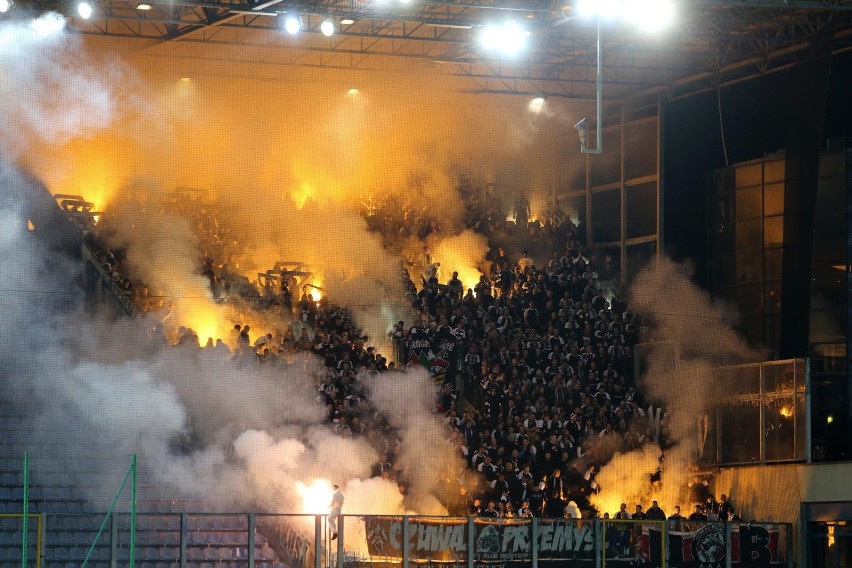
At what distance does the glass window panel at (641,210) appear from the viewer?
109 feet

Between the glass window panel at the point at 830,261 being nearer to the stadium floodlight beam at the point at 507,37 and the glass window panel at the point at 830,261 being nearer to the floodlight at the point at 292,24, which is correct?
the stadium floodlight beam at the point at 507,37

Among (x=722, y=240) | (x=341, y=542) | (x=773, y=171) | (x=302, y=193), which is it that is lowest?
(x=341, y=542)

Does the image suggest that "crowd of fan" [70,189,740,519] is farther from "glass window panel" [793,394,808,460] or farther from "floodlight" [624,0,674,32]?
"floodlight" [624,0,674,32]

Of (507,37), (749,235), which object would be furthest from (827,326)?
(507,37)

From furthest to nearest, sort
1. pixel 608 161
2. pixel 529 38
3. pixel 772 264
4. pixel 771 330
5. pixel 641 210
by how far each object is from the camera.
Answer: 1. pixel 608 161
2. pixel 641 210
3. pixel 772 264
4. pixel 771 330
5. pixel 529 38

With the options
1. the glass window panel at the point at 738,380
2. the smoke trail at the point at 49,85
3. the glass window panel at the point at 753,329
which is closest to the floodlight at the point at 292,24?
the smoke trail at the point at 49,85

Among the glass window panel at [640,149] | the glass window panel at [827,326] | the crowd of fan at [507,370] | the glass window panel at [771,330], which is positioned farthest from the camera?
the glass window panel at [640,149]

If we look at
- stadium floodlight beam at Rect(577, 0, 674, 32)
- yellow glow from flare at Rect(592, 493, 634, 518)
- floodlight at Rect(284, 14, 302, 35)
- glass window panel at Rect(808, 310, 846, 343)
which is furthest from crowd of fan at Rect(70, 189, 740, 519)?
stadium floodlight beam at Rect(577, 0, 674, 32)

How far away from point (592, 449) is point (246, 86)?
13275 millimetres

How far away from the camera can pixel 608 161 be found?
34656 millimetres

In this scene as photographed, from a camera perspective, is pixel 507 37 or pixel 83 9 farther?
pixel 507 37

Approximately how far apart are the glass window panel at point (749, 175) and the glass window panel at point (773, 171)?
0.45 feet

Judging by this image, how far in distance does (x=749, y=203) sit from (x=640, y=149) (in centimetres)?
374

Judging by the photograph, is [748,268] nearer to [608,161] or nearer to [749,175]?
[749,175]
